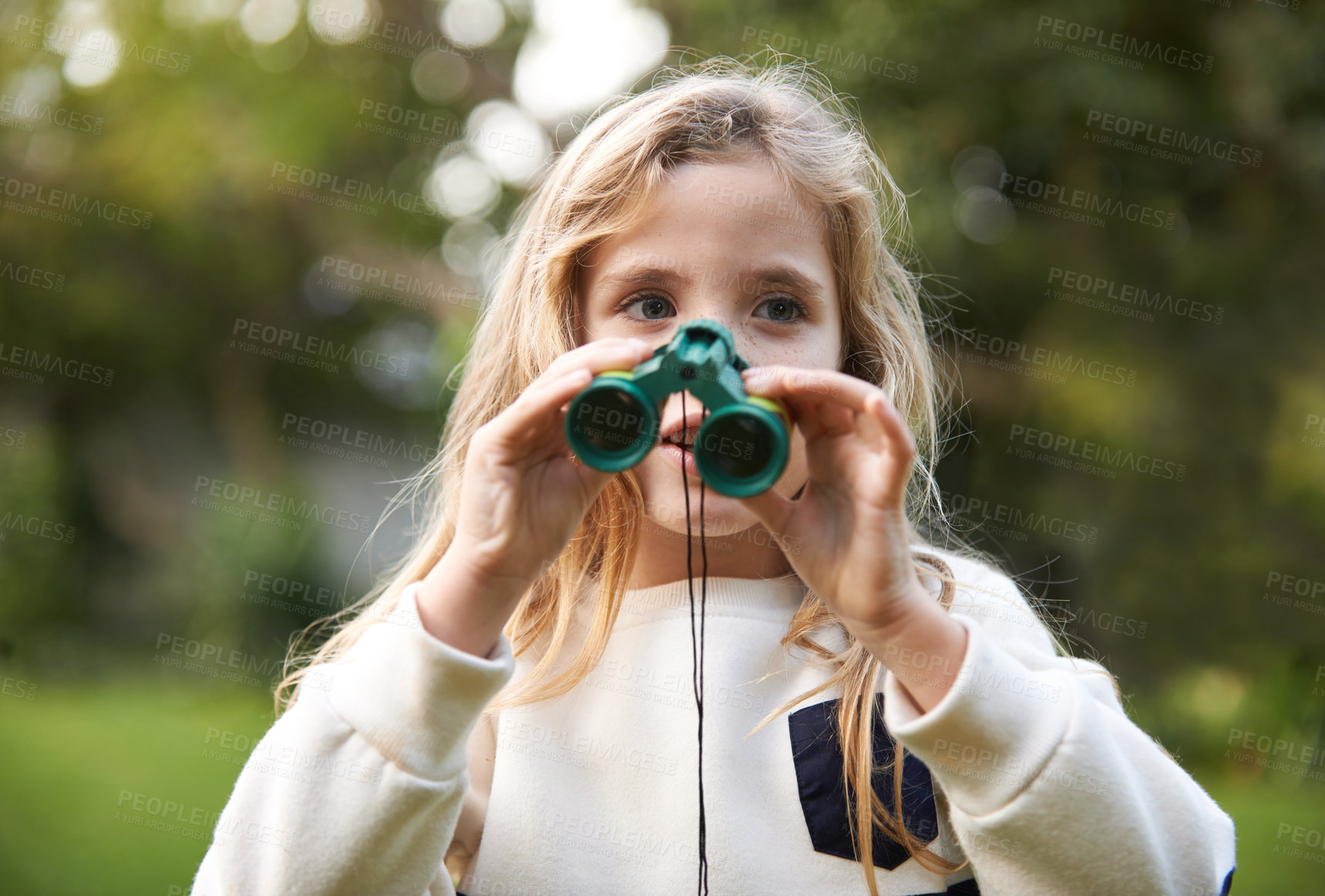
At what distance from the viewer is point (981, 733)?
1.54 m

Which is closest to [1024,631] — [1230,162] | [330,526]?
[1230,162]

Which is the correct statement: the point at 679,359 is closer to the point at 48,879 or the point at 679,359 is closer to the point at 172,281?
the point at 48,879

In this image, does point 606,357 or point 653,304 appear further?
point 653,304
